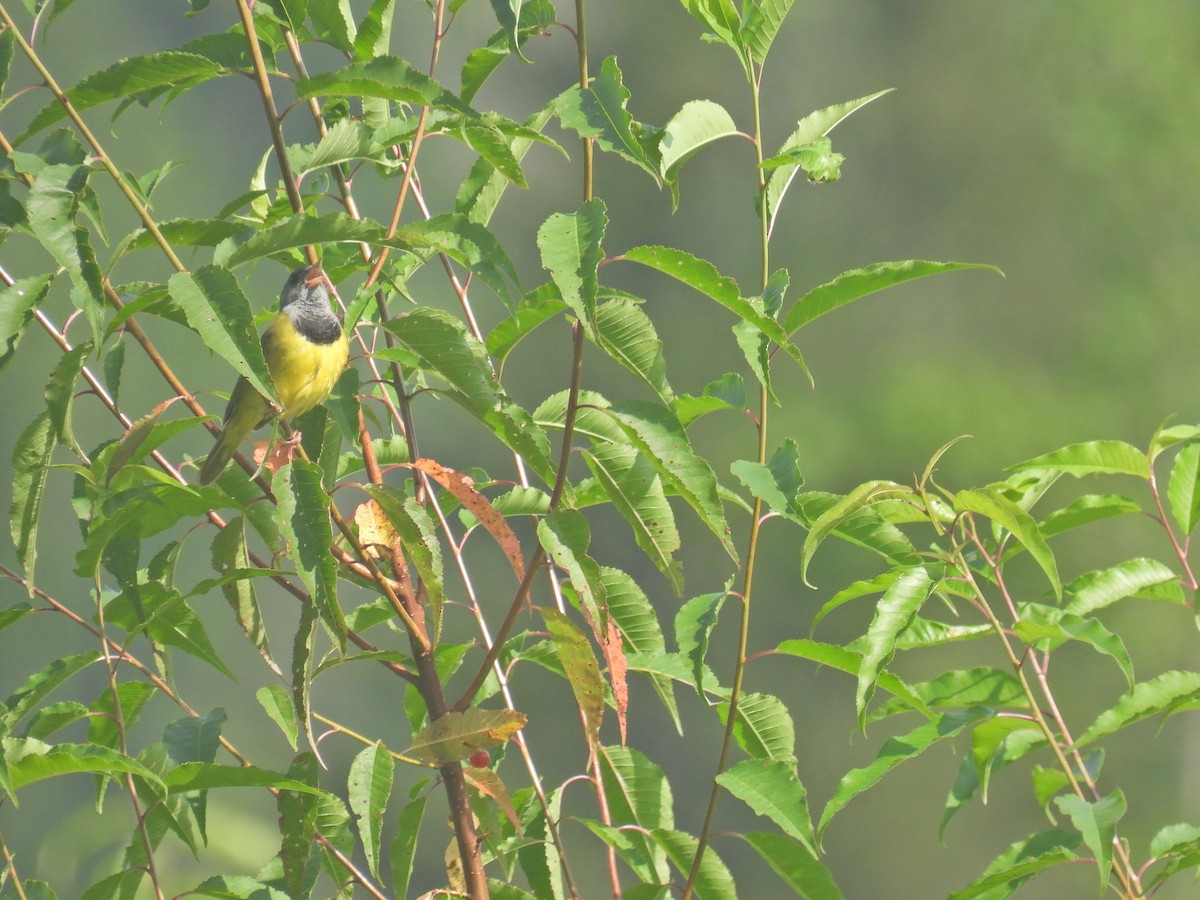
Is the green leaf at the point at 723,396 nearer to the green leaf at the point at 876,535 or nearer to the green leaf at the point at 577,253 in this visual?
the green leaf at the point at 876,535

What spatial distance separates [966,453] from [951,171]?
621 mm

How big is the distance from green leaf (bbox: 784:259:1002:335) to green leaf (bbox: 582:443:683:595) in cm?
10

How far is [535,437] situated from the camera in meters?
0.53

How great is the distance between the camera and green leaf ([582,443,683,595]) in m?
0.57

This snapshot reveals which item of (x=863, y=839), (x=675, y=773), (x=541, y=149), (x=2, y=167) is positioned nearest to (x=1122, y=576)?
(x=2, y=167)

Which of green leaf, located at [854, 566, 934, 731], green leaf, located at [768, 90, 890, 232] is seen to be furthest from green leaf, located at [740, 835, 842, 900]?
green leaf, located at [768, 90, 890, 232]

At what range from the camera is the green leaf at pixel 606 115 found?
0.49m

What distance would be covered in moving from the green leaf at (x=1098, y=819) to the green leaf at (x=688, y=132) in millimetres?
390

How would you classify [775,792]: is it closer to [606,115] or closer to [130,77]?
[606,115]

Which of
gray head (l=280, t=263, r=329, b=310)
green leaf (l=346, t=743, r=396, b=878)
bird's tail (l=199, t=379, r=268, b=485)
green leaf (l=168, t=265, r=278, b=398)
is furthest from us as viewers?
gray head (l=280, t=263, r=329, b=310)

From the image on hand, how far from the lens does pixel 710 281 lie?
0.53m

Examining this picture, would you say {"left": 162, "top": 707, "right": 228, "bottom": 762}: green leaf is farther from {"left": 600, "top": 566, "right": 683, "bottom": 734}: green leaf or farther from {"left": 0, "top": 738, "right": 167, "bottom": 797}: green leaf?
{"left": 600, "top": 566, "right": 683, "bottom": 734}: green leaf

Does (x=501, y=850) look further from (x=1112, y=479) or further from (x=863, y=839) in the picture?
(x=1112, y=479)

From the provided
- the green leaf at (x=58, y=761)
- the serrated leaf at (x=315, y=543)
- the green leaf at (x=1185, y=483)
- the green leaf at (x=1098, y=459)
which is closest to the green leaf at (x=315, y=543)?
the serrated leaf at (x=315, y=543)
